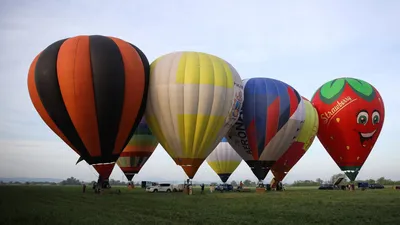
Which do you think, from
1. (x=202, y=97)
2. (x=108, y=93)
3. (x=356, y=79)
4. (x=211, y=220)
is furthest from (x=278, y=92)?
(x=211, y=220)

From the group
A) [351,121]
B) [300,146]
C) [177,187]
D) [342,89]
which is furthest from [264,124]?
A: [342,89]

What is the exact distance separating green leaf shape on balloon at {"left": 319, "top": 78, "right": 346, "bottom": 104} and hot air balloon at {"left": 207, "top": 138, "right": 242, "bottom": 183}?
1223 centimetres

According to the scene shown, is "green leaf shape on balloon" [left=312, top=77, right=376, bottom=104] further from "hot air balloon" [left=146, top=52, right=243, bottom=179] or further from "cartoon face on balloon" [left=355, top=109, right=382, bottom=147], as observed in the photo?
"hot air balloon" [left=146, top=52, right=243, bottom=179]

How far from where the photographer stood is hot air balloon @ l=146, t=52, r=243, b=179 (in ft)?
86.9

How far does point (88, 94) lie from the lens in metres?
24.2

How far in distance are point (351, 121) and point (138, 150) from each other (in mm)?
19303

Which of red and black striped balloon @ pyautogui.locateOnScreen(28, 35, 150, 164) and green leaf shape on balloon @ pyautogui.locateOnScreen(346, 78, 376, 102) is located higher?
green leaf shape on balloon @ pyautogui.locateOnScreen(346, 78, 376, 102)

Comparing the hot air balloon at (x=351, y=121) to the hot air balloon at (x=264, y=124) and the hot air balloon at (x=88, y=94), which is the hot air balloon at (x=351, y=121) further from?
the hot air balloon at (x=88, y=94)

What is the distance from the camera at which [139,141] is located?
36250 millimetres

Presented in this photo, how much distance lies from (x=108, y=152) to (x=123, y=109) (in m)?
2.79

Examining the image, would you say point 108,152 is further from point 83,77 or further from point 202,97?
point 202,97

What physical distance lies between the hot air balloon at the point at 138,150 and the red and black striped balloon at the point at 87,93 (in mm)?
10231

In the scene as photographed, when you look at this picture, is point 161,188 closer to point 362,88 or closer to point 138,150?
point 138,150

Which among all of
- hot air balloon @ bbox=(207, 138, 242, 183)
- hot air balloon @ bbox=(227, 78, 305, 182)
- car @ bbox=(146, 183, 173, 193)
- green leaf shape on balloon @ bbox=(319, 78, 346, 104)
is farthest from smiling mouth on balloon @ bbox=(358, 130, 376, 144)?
car @ bbox=(146, 183, 173, 193)
